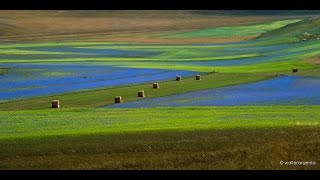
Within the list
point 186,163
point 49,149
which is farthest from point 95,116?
point 186,163

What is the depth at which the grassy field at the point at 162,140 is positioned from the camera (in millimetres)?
17141

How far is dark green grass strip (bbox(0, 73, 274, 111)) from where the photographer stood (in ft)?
105

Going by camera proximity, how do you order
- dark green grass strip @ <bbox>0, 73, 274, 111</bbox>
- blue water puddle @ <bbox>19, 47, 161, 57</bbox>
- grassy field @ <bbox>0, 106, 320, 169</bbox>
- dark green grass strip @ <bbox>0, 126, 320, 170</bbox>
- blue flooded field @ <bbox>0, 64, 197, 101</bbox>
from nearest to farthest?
1. dark green grass strip @ <bbox>0, 126, 320, 170</bbox>
2. grassy field @ <bbox>0, 106, 320, 169</bbox>
3. dark green grass strip @ <bbox>0, 73, 274, 111</bbox>
4. blue flooded field @ <bbox>0, 64, 197, 101</bbox>
5. blue water puddle @ <bbox>19, 47, 161, 57</bbox>

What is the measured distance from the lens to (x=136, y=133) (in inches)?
826

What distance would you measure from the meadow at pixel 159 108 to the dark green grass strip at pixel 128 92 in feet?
0.21

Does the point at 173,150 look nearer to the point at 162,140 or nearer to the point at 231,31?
the point at 162,140

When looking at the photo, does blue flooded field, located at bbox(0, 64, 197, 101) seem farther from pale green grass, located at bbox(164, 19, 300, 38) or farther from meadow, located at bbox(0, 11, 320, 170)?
pale green grass, located at bbox(164, 19, 300, 38)

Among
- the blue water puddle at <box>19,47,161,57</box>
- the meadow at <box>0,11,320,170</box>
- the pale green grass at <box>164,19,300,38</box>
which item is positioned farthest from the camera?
the pale green grass at <box>164,19,300,38</box>

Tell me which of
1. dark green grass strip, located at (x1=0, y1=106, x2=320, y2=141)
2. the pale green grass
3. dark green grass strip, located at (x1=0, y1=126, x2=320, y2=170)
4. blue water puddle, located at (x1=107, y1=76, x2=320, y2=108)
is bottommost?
the pale green grass

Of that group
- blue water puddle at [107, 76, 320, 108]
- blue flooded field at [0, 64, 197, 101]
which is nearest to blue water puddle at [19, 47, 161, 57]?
blue flooded field at [0, 64, 197, 101]

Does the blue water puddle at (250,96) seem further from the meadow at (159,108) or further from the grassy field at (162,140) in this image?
the grassy field at (162,140)

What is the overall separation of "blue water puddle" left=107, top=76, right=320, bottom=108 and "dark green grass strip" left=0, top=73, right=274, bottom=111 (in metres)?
1.62

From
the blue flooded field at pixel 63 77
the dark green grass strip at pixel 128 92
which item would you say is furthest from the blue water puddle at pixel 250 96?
the blue flooded field at pixel 63 77

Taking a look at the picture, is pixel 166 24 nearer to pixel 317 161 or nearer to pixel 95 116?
pixel 95 116
